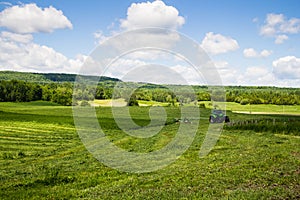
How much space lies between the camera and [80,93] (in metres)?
106

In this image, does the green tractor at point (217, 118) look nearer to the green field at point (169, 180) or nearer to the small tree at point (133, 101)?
the small tree at point (133, 101)

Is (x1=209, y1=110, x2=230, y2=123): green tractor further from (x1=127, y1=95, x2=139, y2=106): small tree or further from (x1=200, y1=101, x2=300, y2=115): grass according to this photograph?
(x1=200, y1=101, x2=300, y2=115): grass

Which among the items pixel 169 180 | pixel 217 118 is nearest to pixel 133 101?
pixel 217 118

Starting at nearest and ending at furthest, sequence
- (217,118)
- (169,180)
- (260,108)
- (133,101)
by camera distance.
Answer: (169,180) < (217,118) < (133,101) < (260,108)

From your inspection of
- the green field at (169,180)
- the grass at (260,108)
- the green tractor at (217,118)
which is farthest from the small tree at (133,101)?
the green field at (169,180)

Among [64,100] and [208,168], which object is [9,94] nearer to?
[64,100]

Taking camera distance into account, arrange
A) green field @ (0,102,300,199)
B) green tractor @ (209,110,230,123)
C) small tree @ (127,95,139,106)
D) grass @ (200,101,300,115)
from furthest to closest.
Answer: grass @ (200,101,300,115) < small tree @ (127,95,139,106) < green tractor @ (209,110,230,123) < green field @ (0,102,300,199)

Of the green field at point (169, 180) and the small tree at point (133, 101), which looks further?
the small tree at point (133, 101)

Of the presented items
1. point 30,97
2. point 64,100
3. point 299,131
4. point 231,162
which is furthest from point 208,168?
point 30,97

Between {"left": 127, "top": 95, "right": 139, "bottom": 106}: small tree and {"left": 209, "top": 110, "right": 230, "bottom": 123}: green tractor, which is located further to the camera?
{"left": 127, "top": 95, "right": 139, "bottom": 106}: small tree

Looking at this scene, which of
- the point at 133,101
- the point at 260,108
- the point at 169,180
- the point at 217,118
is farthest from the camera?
the point at 260,108

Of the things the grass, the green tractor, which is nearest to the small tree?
the green tractor

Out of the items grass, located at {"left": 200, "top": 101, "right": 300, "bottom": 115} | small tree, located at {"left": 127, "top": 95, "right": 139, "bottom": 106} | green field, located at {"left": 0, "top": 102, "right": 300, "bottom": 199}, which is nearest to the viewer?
green field, located at {"left": 0, "top": 102, "right": 300, "bottom": 199}

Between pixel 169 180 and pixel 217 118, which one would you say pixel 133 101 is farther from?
pixel 169 180
